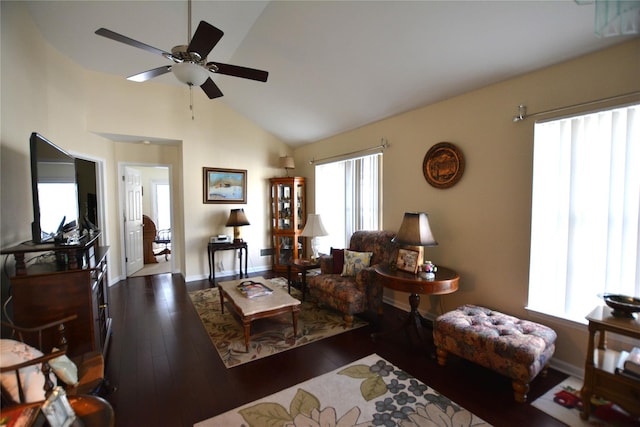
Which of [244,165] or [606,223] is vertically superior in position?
[244,165]

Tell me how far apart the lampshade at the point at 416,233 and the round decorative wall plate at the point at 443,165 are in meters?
0.62

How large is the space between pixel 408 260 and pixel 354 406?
1.42 metres

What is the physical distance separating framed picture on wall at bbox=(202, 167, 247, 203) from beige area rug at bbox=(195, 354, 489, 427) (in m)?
3.86

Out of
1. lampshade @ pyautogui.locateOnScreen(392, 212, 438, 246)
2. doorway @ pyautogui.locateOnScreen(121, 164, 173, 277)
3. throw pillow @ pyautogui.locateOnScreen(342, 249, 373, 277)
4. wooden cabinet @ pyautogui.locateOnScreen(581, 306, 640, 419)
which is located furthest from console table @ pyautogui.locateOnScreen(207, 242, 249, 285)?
wooden cabinet @ pyautogui.locateOnScreen(581, 306, 640, 419)

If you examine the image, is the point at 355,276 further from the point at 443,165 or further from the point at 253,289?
the point at 443,165

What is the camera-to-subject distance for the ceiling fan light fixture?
2111mm

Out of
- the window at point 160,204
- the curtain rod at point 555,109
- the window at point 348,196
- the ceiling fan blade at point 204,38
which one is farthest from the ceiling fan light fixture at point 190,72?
the window at point 160,204

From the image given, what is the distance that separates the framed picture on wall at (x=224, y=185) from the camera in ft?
16.8

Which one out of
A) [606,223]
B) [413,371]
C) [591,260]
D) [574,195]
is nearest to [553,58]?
[574,195]

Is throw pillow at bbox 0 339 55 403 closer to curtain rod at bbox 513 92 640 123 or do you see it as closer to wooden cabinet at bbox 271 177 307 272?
curtain rod at bbox 513 92 640 123

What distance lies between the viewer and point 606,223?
7.13ft

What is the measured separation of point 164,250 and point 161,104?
399cm

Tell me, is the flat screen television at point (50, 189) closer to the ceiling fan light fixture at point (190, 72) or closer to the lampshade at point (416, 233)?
the ceiling fan light fixture at point (190, 72)

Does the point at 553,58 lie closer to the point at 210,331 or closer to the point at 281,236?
the point at 210,331
